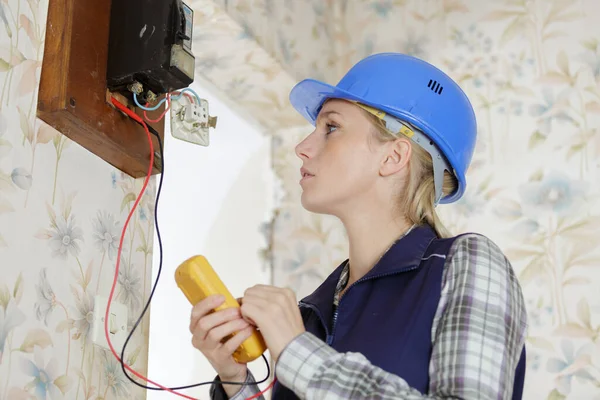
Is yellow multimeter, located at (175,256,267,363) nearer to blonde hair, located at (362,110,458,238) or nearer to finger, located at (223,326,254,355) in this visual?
finger, located at (223,326,254,355)

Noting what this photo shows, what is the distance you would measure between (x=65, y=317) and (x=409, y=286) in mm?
603

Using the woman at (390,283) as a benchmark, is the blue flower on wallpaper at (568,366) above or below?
below

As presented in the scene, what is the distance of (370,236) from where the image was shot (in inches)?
53.7

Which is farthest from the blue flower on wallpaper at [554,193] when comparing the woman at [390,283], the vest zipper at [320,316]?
the vest zipper at [320,316]

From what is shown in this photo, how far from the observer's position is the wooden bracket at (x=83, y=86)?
1271mm

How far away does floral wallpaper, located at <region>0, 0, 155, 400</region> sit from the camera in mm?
1147

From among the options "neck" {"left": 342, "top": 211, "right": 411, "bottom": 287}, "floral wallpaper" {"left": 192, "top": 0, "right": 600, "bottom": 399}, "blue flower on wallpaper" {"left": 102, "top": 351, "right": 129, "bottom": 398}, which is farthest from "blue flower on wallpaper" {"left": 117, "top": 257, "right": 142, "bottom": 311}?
"floral wallpaper" {"left": 192, "top": 0, "right": 600, "bottom": 399}

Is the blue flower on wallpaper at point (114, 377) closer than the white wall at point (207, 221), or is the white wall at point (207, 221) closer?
the blue flower on wallpaper at point (114, 377)

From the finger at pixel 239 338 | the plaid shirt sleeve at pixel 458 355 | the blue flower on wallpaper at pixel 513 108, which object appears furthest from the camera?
the blue flower on wallpaper at pixel 513 108

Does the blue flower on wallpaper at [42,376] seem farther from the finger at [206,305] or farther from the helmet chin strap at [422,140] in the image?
the helmet chin strap at [422,140]

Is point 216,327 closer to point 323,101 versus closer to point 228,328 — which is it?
point 228,328

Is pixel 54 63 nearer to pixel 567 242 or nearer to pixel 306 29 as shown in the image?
pixel 306 29

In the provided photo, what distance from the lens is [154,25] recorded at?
1.38m

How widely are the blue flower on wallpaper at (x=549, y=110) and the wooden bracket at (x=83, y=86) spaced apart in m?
1.25
